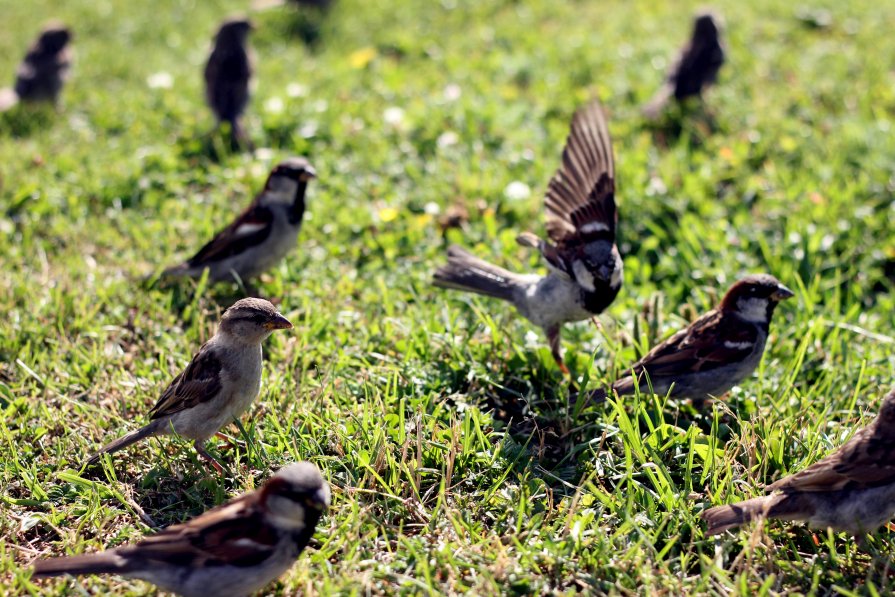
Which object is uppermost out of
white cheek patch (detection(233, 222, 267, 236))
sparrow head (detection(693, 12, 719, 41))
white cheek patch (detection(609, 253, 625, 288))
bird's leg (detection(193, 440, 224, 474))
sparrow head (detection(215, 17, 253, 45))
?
sparrow head (detection(693, 12, 719, 41))

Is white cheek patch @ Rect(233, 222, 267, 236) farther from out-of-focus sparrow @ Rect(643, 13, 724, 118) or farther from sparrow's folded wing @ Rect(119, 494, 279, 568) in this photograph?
out-of-focus sparrow @ Rect(643, 13, 724, 118)

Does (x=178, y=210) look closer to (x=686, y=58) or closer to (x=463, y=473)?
(x=463, y=473)

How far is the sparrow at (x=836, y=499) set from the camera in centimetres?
369

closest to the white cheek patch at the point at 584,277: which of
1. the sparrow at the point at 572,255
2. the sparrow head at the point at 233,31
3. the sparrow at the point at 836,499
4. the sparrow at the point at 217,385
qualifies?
the sparrow at the point at 572,255

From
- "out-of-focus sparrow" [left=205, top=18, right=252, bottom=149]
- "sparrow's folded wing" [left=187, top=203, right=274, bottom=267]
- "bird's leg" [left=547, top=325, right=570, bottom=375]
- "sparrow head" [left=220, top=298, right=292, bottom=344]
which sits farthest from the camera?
"out-of-focus sparrow" [left=205, top=18, right=252, bottom=149]

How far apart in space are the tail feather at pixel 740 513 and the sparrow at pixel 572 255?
4.50ft

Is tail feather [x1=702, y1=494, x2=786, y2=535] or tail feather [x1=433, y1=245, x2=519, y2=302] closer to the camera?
tail feather [x1=702, y1=494, x2=786, y2=535]

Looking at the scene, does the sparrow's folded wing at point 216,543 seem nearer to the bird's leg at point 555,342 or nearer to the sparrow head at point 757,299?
the bird's leg at point 555,342

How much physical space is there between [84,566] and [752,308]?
3.48 meters

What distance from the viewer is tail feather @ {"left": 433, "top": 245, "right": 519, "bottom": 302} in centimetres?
525

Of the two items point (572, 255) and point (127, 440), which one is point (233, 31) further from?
point (127, 440)

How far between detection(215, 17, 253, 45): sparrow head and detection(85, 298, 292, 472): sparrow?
214 inches

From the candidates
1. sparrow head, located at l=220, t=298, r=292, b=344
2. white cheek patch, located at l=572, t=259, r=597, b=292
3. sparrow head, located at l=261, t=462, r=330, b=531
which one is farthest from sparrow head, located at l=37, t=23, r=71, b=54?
sparrow head, located at l=261, t=462, r=330, b=531

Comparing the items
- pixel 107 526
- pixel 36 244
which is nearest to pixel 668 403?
pixel 107 526
